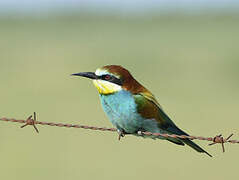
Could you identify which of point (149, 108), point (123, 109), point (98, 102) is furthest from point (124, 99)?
point (98, 102)

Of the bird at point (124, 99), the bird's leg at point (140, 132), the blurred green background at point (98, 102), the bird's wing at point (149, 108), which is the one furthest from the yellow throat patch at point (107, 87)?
the blurred green background at point (98, 102)

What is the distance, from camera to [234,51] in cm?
1894

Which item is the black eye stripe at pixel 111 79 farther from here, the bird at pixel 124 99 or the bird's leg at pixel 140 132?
the bird's leg at pixel 140 132

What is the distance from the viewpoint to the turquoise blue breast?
4.47 metres

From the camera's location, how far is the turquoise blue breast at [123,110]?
447 centimetres

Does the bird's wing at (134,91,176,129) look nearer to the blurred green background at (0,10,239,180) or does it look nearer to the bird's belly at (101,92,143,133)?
the bird's belly at (101,92,143,133)

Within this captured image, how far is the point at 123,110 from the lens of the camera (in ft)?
14.7

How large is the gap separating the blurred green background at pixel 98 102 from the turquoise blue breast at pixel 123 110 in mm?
3717

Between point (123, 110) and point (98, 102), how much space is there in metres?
7.77

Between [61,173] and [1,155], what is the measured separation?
45.8 inches

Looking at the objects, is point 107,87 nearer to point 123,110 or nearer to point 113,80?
point 113,80

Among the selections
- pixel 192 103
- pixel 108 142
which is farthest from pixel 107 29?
pixel 108 142

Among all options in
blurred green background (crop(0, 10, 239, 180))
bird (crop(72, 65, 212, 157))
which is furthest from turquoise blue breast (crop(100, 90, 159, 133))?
blurred green background (crop(0, 10, 239, 180))

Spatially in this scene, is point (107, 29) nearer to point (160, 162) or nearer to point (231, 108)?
point (231, 108)
